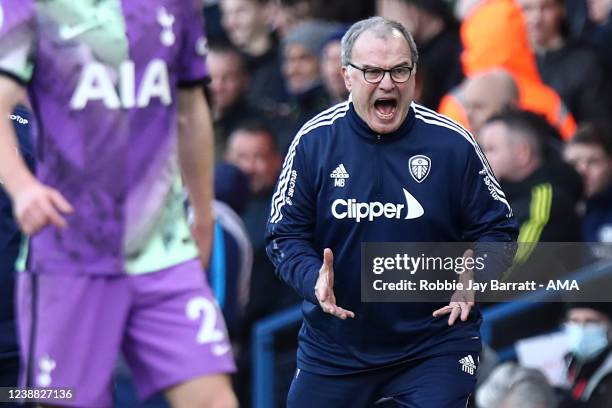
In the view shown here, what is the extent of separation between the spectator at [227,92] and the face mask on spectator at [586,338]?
13.0ft

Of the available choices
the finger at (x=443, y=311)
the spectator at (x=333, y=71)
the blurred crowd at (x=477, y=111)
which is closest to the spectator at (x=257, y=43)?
the blurred crowd at (x=477, y=111)

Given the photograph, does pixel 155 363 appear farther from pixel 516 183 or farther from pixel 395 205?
pixel 516 183

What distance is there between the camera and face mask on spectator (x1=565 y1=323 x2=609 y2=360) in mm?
9086

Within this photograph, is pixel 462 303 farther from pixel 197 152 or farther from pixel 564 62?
pixel 564 62

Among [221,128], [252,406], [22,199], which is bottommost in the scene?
[252,406]

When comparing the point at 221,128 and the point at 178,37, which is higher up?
the point at 178,37

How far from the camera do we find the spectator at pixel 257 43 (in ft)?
42.4

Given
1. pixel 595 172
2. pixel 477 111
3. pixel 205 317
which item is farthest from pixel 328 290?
pixel 477 111

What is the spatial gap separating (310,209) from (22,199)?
2.04 metres

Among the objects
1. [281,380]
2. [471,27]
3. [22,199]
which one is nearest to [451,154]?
[22,199]

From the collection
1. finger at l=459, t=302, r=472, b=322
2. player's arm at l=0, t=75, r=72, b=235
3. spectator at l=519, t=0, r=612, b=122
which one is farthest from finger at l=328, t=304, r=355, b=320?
spectator at l=519, t=0, r=612, b=122

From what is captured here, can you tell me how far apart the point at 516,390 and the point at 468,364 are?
1.96 metres

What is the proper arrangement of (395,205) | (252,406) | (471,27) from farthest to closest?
(471,27)
(252,406)
(395,205)

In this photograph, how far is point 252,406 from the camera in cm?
1052
